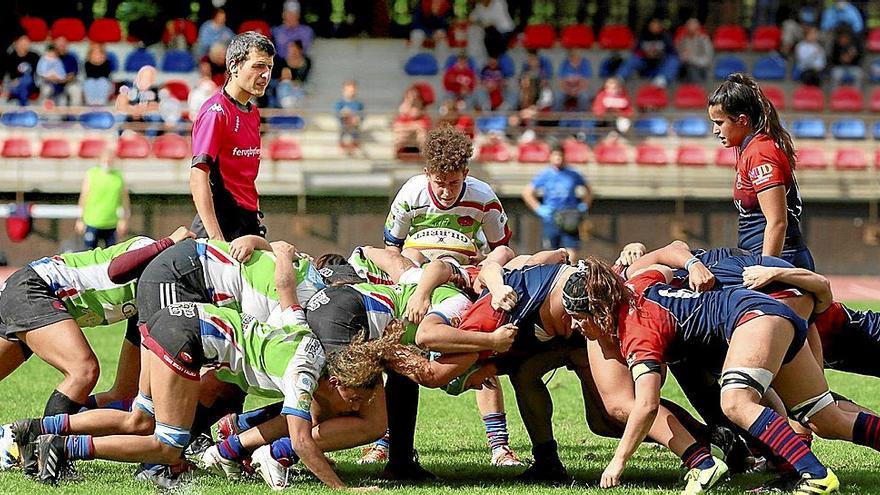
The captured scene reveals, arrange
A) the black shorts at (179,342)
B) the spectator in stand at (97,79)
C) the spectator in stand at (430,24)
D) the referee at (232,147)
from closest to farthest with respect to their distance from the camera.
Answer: the black shorts at (179,342) < the referee at (232,147) < the spectator in stand at (97,79) < the spectator in stand at (430,24)

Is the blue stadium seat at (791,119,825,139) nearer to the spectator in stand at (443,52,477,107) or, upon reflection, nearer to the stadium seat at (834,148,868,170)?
the stadium seat at (834,148,868,170)

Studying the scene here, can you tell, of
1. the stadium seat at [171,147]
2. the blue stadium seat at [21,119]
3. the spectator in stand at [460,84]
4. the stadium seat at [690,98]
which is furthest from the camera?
the stadium seat at [690,98]

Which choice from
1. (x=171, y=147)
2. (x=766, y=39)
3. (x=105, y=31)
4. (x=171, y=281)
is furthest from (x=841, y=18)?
(x=171, y=281)

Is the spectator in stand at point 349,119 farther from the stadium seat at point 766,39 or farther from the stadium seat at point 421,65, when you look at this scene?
the stadium seat at point 766,39

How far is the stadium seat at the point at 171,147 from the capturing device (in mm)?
19219

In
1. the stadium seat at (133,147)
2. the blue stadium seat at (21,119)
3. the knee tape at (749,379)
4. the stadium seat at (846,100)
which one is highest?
the stadium seat at (846,100)

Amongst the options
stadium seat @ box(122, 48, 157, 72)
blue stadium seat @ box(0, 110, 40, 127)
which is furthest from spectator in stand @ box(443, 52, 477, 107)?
blue stadium seat @ box(0, 110, 40, 127)

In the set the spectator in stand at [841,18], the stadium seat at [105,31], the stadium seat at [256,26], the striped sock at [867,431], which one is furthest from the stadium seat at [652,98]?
the striped sock at [867,431]

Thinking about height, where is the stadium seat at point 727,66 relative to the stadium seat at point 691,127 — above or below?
above

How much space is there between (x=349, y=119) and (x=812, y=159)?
7.43m

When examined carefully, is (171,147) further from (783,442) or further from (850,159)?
(783,442)

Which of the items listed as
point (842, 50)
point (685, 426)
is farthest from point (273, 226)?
point (685, 426)

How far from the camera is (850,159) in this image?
20.0 m

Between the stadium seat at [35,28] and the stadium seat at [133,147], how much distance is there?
3.42m
